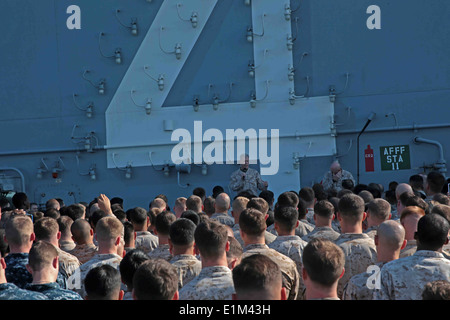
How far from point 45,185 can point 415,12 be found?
7.95 metres

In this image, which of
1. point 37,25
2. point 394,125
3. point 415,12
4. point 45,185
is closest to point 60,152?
point 45,185

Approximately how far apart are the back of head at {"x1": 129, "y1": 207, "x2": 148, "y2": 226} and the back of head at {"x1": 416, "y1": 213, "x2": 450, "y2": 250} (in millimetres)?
2940

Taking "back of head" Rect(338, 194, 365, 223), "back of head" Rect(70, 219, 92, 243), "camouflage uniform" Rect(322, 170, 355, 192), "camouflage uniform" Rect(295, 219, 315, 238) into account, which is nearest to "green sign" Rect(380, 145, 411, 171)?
"camouflage uniform" Rect(322, 170, 355, 192)

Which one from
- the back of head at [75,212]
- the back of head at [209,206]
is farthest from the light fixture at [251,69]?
the back of head at [75,212]

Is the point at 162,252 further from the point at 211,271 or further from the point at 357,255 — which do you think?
the point at 211,271

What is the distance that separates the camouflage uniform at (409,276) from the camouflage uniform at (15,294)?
1893 mm

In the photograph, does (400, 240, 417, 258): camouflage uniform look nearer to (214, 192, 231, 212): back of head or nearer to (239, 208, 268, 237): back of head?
(239, 208, 268, 237): back of head

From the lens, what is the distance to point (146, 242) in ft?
20.7

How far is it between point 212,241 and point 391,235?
45.7 inches

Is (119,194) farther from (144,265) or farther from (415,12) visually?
(144,265)

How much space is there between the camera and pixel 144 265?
3.12 meters

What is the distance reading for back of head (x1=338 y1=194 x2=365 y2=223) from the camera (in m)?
5.11

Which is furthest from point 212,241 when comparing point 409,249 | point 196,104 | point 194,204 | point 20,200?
point 196,104
